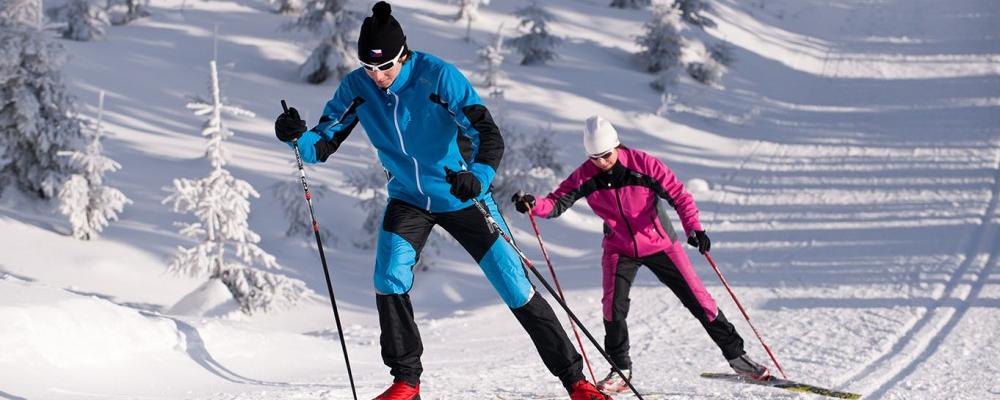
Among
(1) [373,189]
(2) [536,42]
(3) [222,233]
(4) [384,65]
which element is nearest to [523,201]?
(4) [384,65]

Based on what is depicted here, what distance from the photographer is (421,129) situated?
4.87 metres

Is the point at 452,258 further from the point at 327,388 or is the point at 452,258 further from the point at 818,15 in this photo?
the point at 818,15

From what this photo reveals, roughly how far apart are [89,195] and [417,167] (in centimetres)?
1246

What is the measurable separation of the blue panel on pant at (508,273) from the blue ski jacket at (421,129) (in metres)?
0.30

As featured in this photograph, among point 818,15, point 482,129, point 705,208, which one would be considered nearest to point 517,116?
point 705,208

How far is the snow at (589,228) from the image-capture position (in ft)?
23.0

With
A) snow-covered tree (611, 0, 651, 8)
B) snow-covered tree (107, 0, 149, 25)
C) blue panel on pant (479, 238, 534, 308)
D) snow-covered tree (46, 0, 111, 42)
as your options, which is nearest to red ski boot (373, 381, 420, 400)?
blue panel on pant (479, 238, 534, 308)

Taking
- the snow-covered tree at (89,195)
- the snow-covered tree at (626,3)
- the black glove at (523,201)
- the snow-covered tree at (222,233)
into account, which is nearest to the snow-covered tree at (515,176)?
the snow-covered tree at (222,233)

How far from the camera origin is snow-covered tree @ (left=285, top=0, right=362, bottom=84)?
24.7 metres

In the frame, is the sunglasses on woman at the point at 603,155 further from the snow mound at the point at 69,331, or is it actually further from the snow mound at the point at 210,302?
Result: the snow mound at the point at 210,302

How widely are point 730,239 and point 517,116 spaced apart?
969cm

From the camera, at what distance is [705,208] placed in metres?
17.5

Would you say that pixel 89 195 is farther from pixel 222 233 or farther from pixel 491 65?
pixel 491 65

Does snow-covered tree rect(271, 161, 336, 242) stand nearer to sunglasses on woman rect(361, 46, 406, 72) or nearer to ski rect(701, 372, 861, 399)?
ski rect(701, 372, 861, 399)
